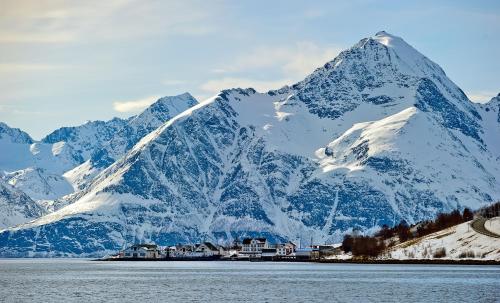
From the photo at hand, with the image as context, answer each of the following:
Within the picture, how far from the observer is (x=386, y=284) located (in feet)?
550

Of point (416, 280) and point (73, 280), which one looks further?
point (73, 280)

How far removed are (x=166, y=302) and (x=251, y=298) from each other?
12.7 m

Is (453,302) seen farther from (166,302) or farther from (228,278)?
(228,278)

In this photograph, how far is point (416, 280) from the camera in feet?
583

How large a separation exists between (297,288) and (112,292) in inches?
1114

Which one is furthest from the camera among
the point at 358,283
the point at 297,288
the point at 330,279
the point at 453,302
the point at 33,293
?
the point at 330,279

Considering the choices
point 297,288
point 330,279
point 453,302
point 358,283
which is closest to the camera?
point 453,302

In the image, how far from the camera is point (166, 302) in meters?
133

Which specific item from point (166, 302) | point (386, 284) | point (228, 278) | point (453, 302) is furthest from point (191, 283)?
point (453, 302)

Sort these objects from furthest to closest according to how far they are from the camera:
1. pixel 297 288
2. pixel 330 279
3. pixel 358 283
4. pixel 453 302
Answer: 1. pixel 330 279
2. pixel 358 283
3. pixel 297 288
4. pixel 453 302

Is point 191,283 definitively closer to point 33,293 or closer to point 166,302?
point 33,293

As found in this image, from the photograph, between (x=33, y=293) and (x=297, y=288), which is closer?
(x=33, y=293)

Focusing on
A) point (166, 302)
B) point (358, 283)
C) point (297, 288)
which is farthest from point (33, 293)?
point (358, 283)

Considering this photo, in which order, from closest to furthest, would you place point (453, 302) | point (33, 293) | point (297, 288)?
1. point (453, 302)
2. point (33, 293)
3. point (297, 288)
